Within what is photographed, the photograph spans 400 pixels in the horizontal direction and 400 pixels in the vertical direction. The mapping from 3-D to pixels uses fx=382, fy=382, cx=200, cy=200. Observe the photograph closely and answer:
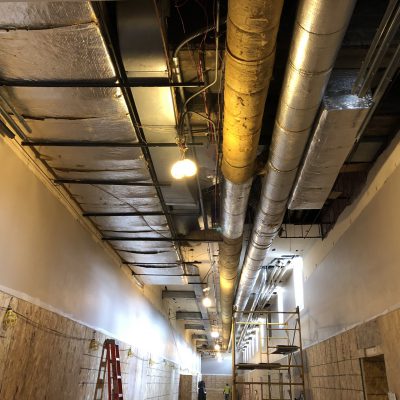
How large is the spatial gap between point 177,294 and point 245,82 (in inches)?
342

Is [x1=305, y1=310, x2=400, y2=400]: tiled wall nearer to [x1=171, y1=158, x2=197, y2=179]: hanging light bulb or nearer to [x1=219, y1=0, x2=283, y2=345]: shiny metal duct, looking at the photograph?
[x1=219, y1=0, x2=283, y2=345]: shiny metal duct

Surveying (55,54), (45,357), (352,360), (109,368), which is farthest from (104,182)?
(352,360)

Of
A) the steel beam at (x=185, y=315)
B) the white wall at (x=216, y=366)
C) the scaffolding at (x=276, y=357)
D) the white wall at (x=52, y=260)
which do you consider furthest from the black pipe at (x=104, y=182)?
the white wall at (x=216, y=366)

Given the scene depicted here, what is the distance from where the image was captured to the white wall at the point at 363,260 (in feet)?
11.6

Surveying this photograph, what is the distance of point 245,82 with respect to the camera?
217 cm

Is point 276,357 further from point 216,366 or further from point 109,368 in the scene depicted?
point 216,366

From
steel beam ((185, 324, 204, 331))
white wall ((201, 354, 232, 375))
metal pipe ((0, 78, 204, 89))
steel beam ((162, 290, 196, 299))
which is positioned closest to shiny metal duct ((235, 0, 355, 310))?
metal pipe ((0, 78, 204, 89))

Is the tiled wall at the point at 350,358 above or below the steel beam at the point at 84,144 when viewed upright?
below

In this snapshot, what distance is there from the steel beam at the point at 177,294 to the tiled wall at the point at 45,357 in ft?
15.2

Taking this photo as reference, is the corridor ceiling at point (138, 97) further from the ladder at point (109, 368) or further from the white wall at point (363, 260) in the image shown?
the ladder at point (109, 368)

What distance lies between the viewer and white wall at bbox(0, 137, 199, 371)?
3.29 m

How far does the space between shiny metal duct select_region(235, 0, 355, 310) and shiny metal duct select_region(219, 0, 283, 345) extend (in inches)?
5.9

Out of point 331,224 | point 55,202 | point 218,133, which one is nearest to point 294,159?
point 218,133

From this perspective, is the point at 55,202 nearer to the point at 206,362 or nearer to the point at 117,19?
the point at 117,19
